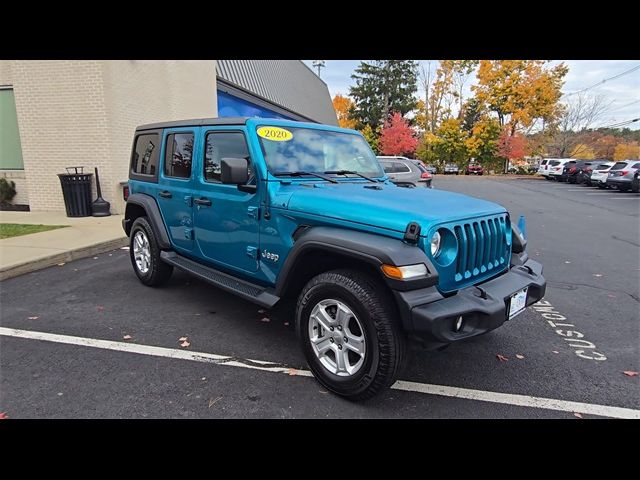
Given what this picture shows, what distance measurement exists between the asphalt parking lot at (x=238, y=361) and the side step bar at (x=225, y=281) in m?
0.47

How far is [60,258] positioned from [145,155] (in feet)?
8.09

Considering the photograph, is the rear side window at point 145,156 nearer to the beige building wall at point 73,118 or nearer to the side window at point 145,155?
the side window at point 145,155

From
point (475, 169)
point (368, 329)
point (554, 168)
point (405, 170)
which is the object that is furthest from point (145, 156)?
point (475, 169)

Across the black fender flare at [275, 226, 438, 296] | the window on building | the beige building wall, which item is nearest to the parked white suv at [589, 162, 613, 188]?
the beige building wall

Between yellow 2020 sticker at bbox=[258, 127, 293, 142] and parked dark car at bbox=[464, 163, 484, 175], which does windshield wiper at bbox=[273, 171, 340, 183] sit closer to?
yellow 2020 sticker at bbox=[258, 127, 293, 142]

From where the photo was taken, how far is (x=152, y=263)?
16.4 feet

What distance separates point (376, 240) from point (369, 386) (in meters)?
0.96

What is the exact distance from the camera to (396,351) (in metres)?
2.59

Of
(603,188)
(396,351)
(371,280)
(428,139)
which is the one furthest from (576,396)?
(428,139)

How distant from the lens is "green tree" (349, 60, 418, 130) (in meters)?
51.0

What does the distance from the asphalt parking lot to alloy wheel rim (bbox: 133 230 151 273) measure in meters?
0.27

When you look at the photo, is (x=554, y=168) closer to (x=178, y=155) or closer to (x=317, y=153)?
(x=317, y=153)

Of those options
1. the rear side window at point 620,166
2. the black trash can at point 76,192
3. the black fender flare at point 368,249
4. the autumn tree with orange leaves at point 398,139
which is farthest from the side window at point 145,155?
the autumn tree with orange leaves at point 398,139
